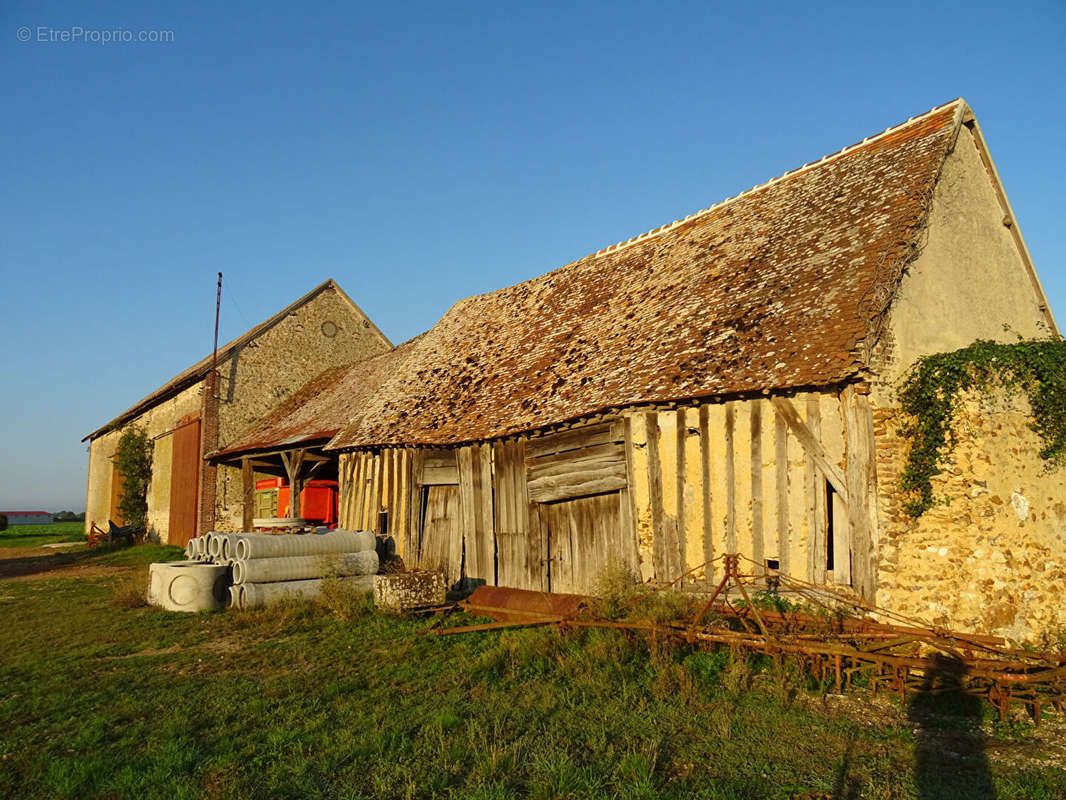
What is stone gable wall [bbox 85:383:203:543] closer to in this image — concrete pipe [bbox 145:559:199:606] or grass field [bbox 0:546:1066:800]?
concrete pipe [bbox 145:559:199:606]

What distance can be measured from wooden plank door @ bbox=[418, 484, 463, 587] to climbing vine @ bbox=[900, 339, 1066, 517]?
796 cm

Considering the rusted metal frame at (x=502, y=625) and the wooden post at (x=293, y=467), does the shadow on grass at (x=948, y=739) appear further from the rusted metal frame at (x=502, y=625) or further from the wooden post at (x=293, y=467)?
the wooden post at (x=293, y=467)

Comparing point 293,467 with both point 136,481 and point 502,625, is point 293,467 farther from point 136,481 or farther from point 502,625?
point 136,481

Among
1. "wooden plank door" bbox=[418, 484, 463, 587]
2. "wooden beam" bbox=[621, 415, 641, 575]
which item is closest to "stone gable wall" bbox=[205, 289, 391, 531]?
"wooden plank door" bbox=[418, 484, 463, 587]

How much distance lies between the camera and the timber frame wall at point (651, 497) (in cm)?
844

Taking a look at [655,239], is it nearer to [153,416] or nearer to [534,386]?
[534,386]

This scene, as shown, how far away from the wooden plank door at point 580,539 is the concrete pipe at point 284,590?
306cm

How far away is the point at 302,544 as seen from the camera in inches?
457

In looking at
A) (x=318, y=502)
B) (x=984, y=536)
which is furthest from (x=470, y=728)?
(x=318, y=502)

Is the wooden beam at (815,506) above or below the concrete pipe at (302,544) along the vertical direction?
above

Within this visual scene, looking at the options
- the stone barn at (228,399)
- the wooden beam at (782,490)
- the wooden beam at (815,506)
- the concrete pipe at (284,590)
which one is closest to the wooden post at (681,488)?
the wooden beam at (782,490)

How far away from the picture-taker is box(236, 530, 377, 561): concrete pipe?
11.1m

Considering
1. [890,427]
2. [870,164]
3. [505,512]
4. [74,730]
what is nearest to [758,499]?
[890,427]

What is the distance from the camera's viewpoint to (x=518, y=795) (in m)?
4.29
